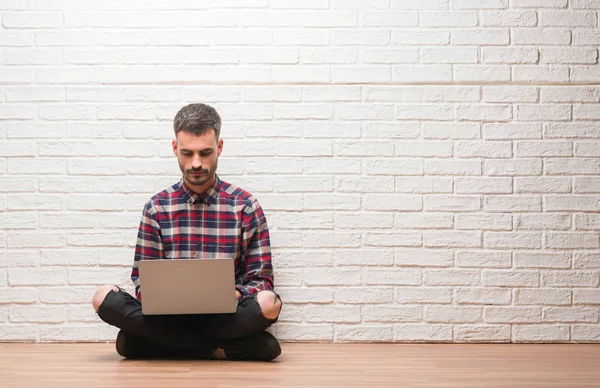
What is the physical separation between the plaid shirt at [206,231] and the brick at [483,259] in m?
0.91

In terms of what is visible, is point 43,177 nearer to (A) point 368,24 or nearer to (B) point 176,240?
(B) point 176,240

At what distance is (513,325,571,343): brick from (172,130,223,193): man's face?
1.56 metres

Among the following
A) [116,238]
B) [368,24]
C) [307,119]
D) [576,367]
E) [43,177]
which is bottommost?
[576,367]

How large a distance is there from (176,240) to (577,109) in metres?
1.91

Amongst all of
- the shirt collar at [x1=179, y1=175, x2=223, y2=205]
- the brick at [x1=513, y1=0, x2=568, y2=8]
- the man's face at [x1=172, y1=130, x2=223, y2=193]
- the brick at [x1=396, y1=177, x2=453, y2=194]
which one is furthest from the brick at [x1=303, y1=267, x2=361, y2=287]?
the brick at [x1=513, y1=0, x2=568, y2=8]

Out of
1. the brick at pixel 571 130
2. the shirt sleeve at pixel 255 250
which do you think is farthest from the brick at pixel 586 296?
the shirt sleeve at pixel 255 250

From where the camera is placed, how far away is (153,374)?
2125 mm

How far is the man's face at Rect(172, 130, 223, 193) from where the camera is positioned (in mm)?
2535

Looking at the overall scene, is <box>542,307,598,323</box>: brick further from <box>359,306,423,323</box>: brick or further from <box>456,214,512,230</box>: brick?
<box>359,306,423,323</box>: brick

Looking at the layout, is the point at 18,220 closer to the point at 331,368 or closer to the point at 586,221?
the point at 331,368

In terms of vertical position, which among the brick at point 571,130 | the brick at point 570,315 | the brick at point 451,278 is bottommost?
the brick at point 570,315

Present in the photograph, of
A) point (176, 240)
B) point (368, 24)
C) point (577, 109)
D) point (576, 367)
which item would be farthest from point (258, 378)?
point (577, 109)

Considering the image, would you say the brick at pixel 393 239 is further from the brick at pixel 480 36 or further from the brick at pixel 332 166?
the brick at pixel 480 36

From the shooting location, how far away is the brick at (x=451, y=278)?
9.52 feet
